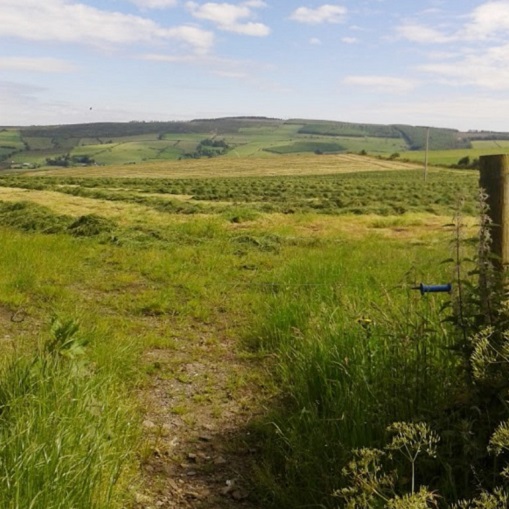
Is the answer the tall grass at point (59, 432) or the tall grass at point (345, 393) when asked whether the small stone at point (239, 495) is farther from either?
the tall grass at point (59, 432)

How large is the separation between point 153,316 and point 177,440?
11.4 ft

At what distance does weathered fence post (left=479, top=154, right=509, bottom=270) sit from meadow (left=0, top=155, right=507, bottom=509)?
0.14 meters

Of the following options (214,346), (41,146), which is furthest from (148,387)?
(41,146)

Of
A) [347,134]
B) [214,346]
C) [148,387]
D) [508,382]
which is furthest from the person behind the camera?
[347,134]

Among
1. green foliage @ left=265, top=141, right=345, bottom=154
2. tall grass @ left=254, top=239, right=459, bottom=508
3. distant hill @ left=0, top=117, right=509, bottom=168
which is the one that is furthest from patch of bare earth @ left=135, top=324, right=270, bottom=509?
green foliage @ left=265, top=141, right=345, bottom=154

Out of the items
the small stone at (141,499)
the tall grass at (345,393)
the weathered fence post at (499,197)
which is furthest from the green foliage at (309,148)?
the small stone at (141,499)

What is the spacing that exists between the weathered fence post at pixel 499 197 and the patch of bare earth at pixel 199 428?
2307 mm

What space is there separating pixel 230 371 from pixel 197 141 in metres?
149

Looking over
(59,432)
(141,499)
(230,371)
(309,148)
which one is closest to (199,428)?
(141,499)

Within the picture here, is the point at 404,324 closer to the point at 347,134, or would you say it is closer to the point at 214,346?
the point at 214,346

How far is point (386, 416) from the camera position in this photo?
3.36 metres

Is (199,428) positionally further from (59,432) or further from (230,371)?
(59,432)

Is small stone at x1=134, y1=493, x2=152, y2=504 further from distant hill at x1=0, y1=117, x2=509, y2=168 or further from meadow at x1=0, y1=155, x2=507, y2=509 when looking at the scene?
distant hill at x1=0, y1=117, x2=509, y2=168

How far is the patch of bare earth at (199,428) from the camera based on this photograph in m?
3.55
